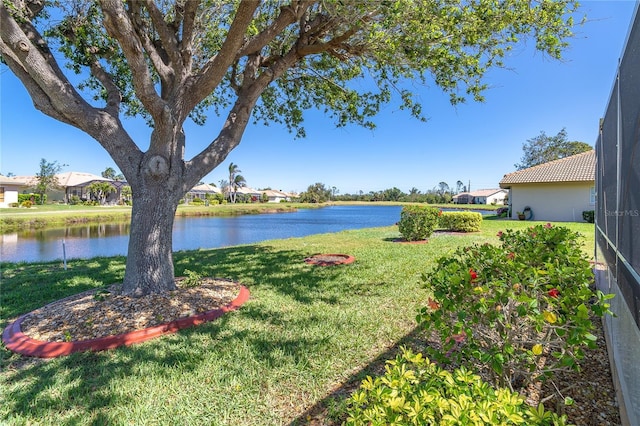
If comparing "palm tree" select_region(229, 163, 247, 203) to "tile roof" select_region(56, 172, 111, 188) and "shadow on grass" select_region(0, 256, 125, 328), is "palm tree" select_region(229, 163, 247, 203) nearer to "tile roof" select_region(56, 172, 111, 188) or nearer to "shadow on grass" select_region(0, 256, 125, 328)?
"tile roof" select_region(56, 172, 111, 188)

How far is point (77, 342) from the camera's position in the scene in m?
3.25

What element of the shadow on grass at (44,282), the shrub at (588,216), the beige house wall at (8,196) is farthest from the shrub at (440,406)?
the beige house wall at (8,196)

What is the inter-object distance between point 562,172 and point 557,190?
1037 mm

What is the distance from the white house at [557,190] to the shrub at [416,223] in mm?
11420

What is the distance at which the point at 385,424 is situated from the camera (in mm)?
1110

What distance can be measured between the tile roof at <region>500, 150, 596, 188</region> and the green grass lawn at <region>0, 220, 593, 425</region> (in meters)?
17.1

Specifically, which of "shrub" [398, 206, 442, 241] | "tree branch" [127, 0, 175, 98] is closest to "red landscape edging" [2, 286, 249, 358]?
"tree branch" [127, 0, 175, 98]

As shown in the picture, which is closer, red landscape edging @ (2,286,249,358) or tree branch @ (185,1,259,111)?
red landscape edging @ (2,286,249,358)

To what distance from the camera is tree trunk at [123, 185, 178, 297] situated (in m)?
4.42

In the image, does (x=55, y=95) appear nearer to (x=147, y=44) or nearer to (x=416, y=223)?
(x=147, y=44)

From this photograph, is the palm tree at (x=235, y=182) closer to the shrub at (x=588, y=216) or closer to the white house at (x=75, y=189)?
the white house at (x=75, y=189)

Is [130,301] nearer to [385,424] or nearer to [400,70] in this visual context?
[385,424]

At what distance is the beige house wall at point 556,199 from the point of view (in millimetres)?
17141

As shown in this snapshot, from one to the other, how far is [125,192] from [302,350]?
50.1 meters
